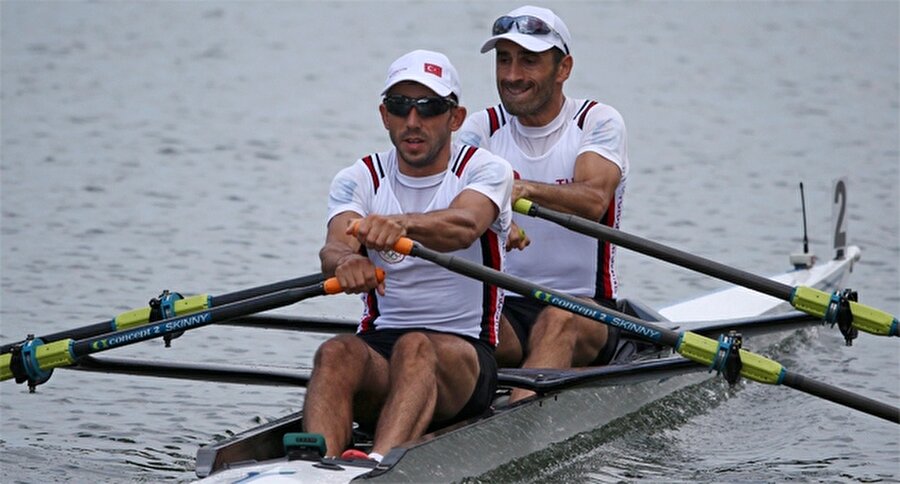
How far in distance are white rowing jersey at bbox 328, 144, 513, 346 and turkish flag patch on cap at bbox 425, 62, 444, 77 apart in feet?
1.37

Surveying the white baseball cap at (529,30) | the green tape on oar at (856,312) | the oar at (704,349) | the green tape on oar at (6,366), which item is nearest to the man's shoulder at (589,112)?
the white baseball cap at (529,30)

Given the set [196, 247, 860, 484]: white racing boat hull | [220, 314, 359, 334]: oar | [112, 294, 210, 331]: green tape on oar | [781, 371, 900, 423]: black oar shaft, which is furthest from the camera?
[220, 314, 359, 334]: oar

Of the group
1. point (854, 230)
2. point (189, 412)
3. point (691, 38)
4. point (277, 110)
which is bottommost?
point (189, 412)

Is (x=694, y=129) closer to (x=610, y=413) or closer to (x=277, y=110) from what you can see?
(x=277, y=110)

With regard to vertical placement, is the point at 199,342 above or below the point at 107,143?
below

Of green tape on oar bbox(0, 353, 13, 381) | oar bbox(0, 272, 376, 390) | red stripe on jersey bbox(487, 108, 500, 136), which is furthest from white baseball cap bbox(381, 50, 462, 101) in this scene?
green tape on oar bbox(0, 353, 13, 381)

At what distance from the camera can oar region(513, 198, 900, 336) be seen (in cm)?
775

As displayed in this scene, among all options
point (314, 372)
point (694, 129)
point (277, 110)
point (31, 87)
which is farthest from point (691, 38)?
point (314, 372)

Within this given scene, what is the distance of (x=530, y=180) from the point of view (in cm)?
845

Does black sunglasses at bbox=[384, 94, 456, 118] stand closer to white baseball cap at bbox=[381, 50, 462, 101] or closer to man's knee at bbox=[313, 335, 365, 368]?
white baseball cap at bbox=[381, 50, 462, 101]

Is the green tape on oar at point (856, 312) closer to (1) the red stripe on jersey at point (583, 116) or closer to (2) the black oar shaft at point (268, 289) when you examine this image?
(1) the red stripe on jersey at point (583, 116)

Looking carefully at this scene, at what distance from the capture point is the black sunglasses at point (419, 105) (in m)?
6.97

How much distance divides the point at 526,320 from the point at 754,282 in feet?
3.76

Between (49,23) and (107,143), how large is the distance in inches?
282
